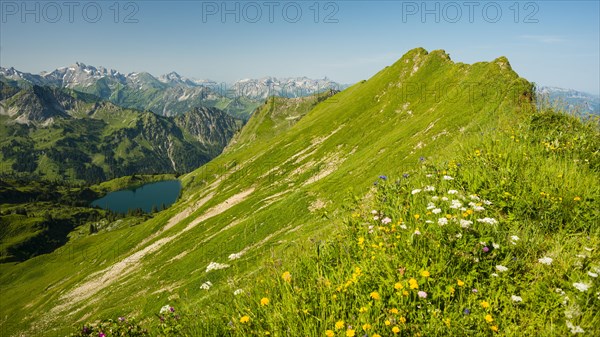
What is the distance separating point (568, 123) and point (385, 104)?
8019 cm

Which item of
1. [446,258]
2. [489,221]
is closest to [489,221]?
[489,221]

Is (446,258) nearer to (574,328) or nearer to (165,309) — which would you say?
(574,328)

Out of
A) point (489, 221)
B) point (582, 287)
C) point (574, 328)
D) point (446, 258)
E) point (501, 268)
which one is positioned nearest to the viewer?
point (574, 328)

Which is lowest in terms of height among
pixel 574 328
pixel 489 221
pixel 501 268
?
pixel 574 328

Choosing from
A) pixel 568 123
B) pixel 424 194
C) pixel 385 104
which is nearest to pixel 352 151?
pixel 385 104

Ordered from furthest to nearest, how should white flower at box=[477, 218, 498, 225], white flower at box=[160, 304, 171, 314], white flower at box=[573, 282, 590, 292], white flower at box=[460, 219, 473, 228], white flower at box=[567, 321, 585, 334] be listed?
white flower at box=[160, 304, 171, 314] < white flower at box=[477, 218, 498, 225] < white flower at box=[460, 219, 473, 228] < white flower at box=[573, 282, 590, 292] < white flower at box=[567, 321, 585, 334]

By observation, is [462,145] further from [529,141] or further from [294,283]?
[294,283]

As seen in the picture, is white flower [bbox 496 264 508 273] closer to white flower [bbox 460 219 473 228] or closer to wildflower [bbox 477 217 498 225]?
white flower [bbox 460 219 473 228]

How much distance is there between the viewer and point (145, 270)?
68312 mm

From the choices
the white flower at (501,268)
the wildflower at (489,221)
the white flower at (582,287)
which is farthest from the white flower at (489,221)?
the white flower at (582,287)

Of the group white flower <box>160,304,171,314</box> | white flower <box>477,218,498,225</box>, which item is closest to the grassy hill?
white flower <box>477,218,498,225</box>

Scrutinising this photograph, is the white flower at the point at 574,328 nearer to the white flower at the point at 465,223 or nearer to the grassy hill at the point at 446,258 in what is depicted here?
the grassy hill at the point at 446,258

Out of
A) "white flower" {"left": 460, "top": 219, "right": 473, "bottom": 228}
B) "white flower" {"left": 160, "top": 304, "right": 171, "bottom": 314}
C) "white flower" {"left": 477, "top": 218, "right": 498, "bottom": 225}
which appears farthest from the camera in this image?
"white flower" {"left": 160, "top": 304, "right": 171, "bottom": 314}

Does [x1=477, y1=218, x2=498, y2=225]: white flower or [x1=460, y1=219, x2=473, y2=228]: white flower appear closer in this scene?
[x1=460, y1=219, x2=473, y2=228]: white flower
